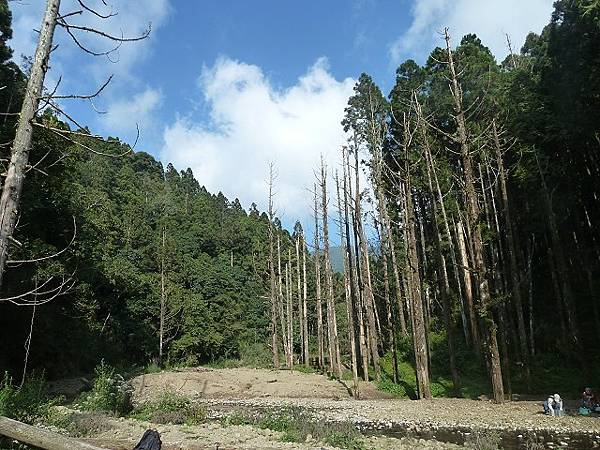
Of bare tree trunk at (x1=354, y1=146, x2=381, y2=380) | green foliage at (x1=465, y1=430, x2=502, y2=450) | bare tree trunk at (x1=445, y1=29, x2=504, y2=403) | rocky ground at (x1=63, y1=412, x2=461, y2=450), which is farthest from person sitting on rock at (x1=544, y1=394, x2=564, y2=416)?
bare tree trunk at (x1=354, y1=146, x2=381, y2=380)

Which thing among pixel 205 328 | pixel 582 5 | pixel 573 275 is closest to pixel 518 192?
pixel 573 275

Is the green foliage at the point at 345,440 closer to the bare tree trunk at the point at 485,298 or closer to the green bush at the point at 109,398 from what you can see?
the bare tree trunk at the point at 485,298

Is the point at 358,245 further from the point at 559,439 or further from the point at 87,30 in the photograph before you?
the point at 87,30

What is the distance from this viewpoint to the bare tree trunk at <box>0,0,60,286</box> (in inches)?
145

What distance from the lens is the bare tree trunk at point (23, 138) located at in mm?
3686

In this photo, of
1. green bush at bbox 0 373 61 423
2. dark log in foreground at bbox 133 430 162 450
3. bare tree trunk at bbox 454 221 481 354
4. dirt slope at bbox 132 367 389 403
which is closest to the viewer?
dark log in foreground at bbox 133 430 162 450

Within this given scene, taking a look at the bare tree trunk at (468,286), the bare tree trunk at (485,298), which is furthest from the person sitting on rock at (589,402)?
the bare tree trunk at (468,286)

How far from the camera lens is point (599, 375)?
16391 mm

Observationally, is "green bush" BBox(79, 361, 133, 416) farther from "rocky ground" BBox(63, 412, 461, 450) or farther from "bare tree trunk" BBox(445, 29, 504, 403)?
"bare tree trunk" BBox(445, 29, 504, 403)

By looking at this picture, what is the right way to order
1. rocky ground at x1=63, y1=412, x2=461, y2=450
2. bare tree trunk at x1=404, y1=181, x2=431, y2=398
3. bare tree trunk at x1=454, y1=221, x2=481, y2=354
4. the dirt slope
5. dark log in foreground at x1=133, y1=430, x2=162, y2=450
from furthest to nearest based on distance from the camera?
bare tree trunk at x1=454, y1=221, x2=481, y2=354 < the dirt slope < bare tree trunk at x1=404, y1=181, x2=431, y2=398 < rocky ground at x1=63, y1=412, x2=461, y2=450 < dark log in foreground at x1=133, y1=430, x2=162, y2=450

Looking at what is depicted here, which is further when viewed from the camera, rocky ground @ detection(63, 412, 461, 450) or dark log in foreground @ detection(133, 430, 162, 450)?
rocky ground @ detection(63, 412, 461, 450)

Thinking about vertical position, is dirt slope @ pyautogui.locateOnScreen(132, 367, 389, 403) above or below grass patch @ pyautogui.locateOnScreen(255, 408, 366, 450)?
above

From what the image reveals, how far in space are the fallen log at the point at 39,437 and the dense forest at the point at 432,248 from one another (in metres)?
1.47

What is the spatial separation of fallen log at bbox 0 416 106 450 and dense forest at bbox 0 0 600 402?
1470 millimetres
